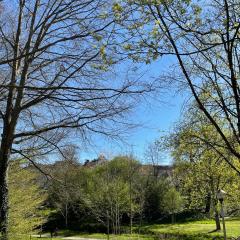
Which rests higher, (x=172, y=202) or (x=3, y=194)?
(x=172, y=202)

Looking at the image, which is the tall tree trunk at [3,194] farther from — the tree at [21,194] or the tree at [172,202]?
the tree at [172,202]

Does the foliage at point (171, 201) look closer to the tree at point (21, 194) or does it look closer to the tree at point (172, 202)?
the tree at point (172, 202)

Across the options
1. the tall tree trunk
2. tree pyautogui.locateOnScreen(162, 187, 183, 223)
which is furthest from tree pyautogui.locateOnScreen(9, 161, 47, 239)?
tree pyautogui.locateOnScreen(162, 187, 183, 223)

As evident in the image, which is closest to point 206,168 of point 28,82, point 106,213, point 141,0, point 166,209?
point 106,213

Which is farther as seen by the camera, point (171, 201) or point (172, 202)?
point (171, 201)

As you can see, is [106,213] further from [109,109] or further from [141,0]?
[141,0]

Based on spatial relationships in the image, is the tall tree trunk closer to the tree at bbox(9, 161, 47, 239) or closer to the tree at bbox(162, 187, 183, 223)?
the tree at bbox(9, 161, 47, 239)

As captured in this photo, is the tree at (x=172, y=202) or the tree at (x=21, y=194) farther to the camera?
the tree at (x=172, y=202)

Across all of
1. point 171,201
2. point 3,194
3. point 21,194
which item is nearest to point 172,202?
point 171,201

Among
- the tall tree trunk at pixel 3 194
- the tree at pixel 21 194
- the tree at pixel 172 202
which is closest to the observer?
the tall tree trunk at pixel 3 194

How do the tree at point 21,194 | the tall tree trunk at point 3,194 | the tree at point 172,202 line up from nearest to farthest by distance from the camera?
the tall tree trunk at point 3,194 → the tree at point 21,194 → the tree at point 172,202

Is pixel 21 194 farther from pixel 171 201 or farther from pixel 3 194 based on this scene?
pixel 171 201

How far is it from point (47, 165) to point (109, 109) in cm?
291

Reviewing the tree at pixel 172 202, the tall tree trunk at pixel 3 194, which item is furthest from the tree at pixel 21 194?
the tree at pixel 172 202
